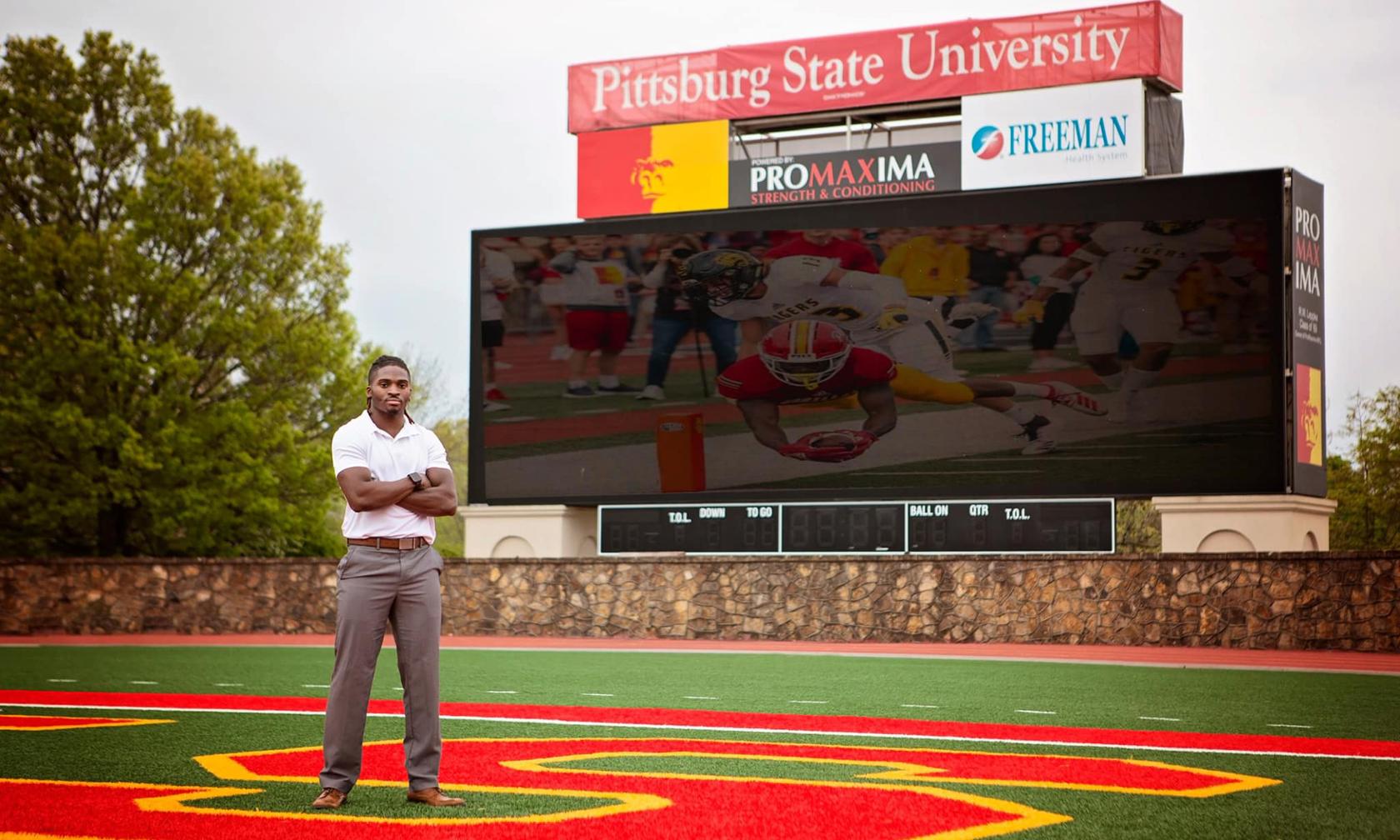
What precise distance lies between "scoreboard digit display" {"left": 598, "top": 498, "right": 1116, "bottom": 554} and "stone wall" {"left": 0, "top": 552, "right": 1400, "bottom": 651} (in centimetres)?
80

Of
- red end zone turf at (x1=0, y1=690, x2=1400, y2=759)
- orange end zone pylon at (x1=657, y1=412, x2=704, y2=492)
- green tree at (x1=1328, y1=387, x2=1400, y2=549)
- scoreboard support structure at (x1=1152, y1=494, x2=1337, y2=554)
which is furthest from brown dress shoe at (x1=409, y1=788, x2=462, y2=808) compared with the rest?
green tree at (x1=1328, y1=387, x2=1400, y2=549)

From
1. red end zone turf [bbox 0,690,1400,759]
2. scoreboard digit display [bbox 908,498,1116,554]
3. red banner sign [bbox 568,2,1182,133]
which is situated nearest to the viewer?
red end zone turf [bbox 0,690,1400,759]

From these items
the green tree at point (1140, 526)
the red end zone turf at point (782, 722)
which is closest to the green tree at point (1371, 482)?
the green tree at point (1140, 526)

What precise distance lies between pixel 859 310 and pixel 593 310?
457cm

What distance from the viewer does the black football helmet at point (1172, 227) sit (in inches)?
902

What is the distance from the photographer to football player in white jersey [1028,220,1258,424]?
22.9 meters

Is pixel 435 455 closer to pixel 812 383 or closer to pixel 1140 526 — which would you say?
pixel 812 383

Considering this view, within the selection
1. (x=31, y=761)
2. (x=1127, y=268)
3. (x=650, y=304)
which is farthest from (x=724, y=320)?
(x=31, y=761)

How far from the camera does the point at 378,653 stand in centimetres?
685

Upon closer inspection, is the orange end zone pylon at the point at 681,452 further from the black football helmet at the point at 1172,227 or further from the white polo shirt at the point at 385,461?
the white polo shirt at the point at 385,461

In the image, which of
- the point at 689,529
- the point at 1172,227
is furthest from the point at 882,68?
the point at 689,529

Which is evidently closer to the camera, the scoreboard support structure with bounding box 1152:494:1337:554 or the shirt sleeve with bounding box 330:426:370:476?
the shirt sleeve with bounding box 330:426:370:476

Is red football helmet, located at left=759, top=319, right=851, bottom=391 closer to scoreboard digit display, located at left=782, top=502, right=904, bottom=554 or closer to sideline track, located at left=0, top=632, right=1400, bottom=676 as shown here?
scoreboard digit display, located at left=782, top=502, right=904, bottom=554

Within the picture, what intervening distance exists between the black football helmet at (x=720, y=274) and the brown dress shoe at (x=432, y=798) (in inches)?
750
